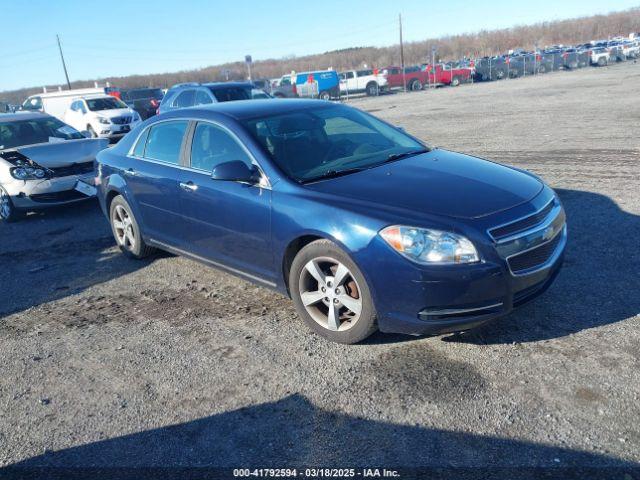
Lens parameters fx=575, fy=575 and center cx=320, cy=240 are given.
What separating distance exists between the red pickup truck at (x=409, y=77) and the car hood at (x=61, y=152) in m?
34.4

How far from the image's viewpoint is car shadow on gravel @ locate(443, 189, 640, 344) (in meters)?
4.00

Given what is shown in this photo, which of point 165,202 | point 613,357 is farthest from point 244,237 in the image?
point 613,357

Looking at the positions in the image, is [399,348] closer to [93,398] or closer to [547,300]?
[547,300]

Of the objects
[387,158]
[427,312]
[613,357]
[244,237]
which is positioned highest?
[387,158]

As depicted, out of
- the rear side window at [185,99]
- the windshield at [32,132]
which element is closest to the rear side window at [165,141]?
the windshield at [32,132]

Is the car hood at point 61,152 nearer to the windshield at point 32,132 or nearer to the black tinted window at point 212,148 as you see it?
the windshield at point 32,132

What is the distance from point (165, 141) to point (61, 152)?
4.28 meters

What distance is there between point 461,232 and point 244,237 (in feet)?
5.87

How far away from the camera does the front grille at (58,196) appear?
8438 mm

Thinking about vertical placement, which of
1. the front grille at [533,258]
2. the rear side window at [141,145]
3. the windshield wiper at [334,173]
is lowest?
the front grille at [533,258]

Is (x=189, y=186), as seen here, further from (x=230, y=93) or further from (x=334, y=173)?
(x=230, y=93)

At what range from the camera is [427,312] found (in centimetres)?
357

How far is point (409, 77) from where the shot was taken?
42.0m

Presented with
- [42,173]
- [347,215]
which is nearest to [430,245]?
[347,215]
